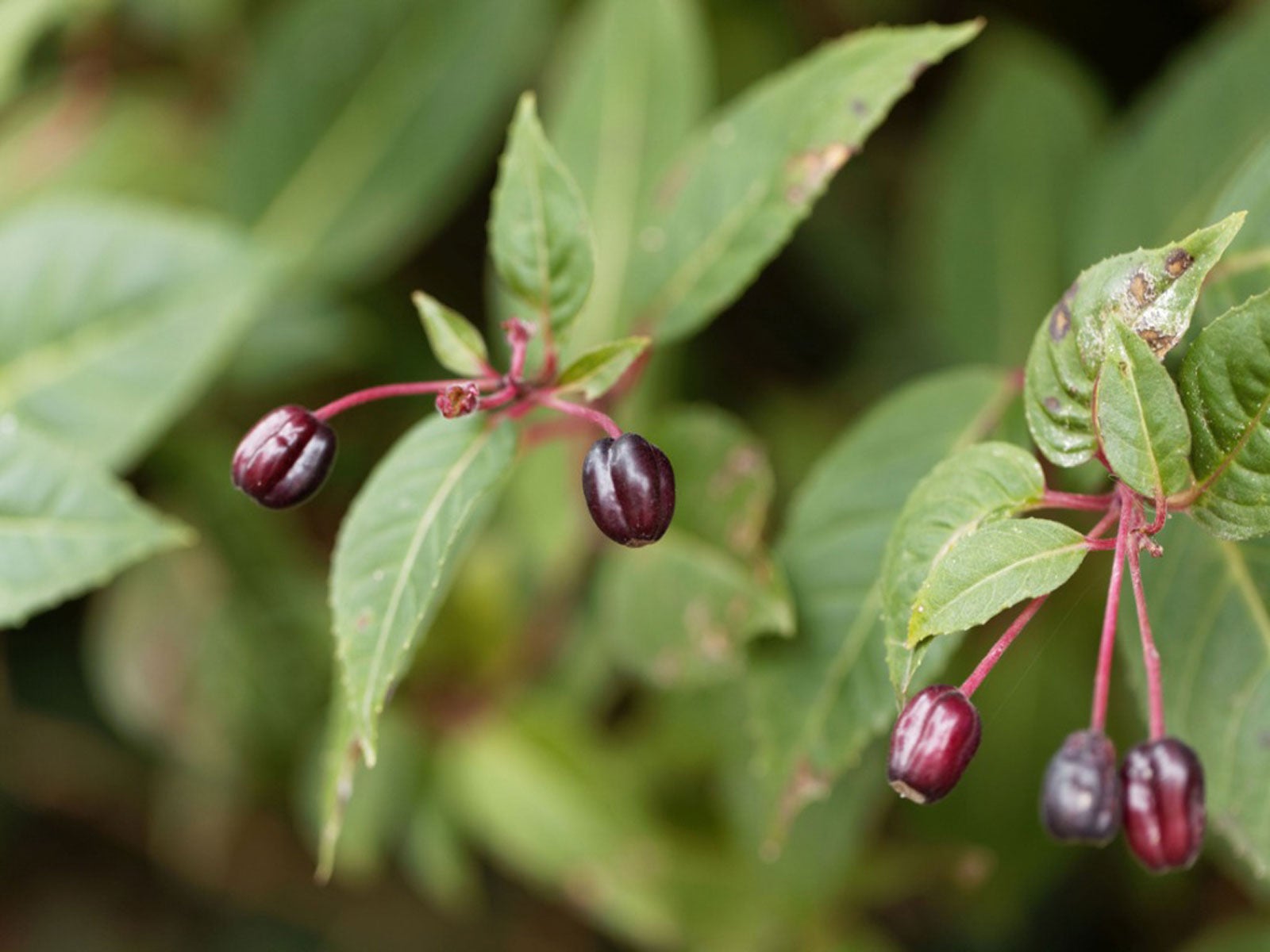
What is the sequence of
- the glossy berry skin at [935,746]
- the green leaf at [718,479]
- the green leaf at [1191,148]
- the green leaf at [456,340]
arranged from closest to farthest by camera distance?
the glossy berry skin at [935,746], the green leaf at [456,340], the green leaf at [718,479], the green leaf at [1191,148]

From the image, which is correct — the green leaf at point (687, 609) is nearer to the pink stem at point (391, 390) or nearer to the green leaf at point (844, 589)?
the green leaf at point (844, 589)

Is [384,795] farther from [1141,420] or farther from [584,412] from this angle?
[1141,420]

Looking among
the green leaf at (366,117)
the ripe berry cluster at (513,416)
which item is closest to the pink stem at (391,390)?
the ripe berry cluster at (513,416)

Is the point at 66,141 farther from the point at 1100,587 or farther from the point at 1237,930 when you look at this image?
the point at 1237,930

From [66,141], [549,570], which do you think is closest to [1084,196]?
[549,570]

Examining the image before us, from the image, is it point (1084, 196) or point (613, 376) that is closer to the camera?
point (613, 376)

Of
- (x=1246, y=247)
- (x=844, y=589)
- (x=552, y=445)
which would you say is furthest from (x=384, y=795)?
(x=1246, y=247)
